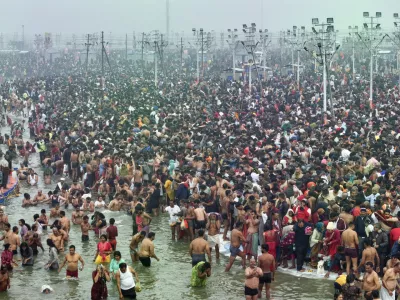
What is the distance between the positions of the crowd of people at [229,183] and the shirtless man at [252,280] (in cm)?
2

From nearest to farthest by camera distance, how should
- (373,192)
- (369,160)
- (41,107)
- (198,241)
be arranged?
(198,241)
(373,192)
(369,160)
(41,107)

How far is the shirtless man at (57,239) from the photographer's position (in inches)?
783

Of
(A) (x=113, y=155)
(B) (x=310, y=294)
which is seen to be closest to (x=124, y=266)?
(B) (x=310, y=294)

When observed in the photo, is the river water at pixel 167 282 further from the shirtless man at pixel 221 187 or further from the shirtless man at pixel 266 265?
the shirtless man at pixel 221 187

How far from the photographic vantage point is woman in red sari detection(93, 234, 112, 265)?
59.3 feet

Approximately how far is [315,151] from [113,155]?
5963 mm

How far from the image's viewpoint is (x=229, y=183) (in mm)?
22031

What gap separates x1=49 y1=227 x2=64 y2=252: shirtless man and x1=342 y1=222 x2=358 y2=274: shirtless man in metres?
6.22

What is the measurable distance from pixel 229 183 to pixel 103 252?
472cm

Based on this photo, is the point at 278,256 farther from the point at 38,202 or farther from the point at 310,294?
the point at 38,202

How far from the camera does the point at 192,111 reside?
1607 inches

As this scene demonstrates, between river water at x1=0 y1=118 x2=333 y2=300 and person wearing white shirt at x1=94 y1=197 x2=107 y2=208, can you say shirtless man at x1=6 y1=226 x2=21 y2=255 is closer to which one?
river water at x1=0 y1=118 x2=333 y2=300

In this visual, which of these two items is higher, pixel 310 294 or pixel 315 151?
pixel 315 151

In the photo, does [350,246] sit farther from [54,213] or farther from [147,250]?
[54,213]
